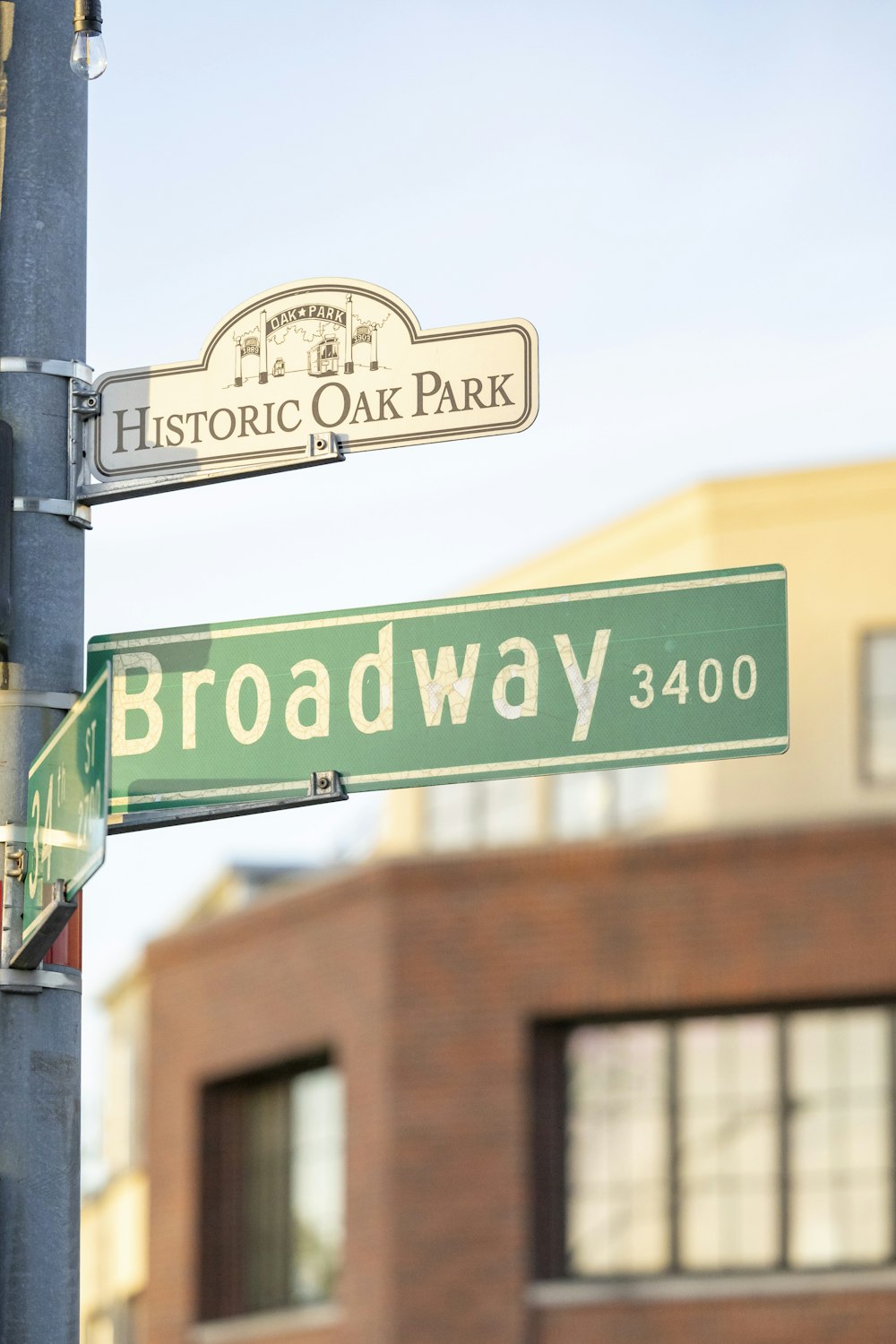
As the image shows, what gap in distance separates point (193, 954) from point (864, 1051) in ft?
25.2

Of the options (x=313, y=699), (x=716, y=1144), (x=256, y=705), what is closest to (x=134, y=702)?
(x=256, y=705)

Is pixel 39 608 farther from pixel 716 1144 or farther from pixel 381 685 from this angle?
pixel 716 1144

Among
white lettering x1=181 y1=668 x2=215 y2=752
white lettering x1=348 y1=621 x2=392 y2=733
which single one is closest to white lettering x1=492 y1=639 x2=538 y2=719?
white lettering x1=348 y1=621 x2=392 y2=733

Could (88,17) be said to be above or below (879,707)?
below

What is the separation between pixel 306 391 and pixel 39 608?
663mm

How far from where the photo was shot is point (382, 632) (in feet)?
14.1

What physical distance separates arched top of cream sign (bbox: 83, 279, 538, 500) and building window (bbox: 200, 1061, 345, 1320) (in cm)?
1733

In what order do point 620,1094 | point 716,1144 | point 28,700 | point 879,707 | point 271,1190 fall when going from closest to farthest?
point 28,700 → point 716,1144 → point 620,1094 → point 879,707 → point 271,1190

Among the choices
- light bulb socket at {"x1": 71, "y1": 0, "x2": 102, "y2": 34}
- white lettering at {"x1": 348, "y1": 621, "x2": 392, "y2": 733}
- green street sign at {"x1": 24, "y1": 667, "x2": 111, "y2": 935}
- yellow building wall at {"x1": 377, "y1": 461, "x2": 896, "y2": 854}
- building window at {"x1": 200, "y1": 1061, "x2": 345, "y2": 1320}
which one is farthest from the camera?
building window at {"x1": 200, "y1": 1061, "x2": 345, "y2": 1320}

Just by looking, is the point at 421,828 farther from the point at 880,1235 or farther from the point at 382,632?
the point at 382,632

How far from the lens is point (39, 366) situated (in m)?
4.38

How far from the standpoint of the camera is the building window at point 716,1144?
19.1 meters

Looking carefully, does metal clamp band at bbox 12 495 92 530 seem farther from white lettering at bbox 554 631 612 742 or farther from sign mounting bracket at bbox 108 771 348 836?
white lettering at bbox 554 631 612 742

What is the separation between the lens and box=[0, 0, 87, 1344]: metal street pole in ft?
13.0
